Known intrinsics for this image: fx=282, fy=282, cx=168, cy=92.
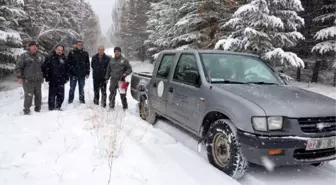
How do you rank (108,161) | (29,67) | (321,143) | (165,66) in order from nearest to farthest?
(321,143), (108,161), (165,66), (29,67)

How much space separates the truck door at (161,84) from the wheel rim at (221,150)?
1806mm

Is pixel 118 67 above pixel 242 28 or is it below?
below

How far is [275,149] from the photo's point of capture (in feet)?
11.3

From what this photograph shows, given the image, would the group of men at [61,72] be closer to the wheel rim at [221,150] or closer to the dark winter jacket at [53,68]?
the dark winter jacket at [53,68]

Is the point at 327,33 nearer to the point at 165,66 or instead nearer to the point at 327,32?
the point at 327,32

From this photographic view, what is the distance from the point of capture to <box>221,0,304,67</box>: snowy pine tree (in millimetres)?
10742

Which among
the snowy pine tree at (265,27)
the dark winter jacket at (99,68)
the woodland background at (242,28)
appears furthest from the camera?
the woodland background at (242,28)

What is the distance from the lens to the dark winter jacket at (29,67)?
7.16 m

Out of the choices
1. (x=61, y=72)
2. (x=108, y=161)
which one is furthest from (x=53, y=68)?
(x=108, y=161)

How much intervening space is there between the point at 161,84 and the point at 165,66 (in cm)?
43

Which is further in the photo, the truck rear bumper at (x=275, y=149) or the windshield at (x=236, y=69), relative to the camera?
the windshield at (x=236, y=69)

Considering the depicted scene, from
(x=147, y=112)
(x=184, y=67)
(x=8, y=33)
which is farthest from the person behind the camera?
(x=8, y=33)

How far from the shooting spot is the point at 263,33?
10945 millimetres

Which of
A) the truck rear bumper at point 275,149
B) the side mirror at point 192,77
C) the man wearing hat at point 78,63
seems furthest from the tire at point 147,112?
the truck rear bumper at point 275,149
